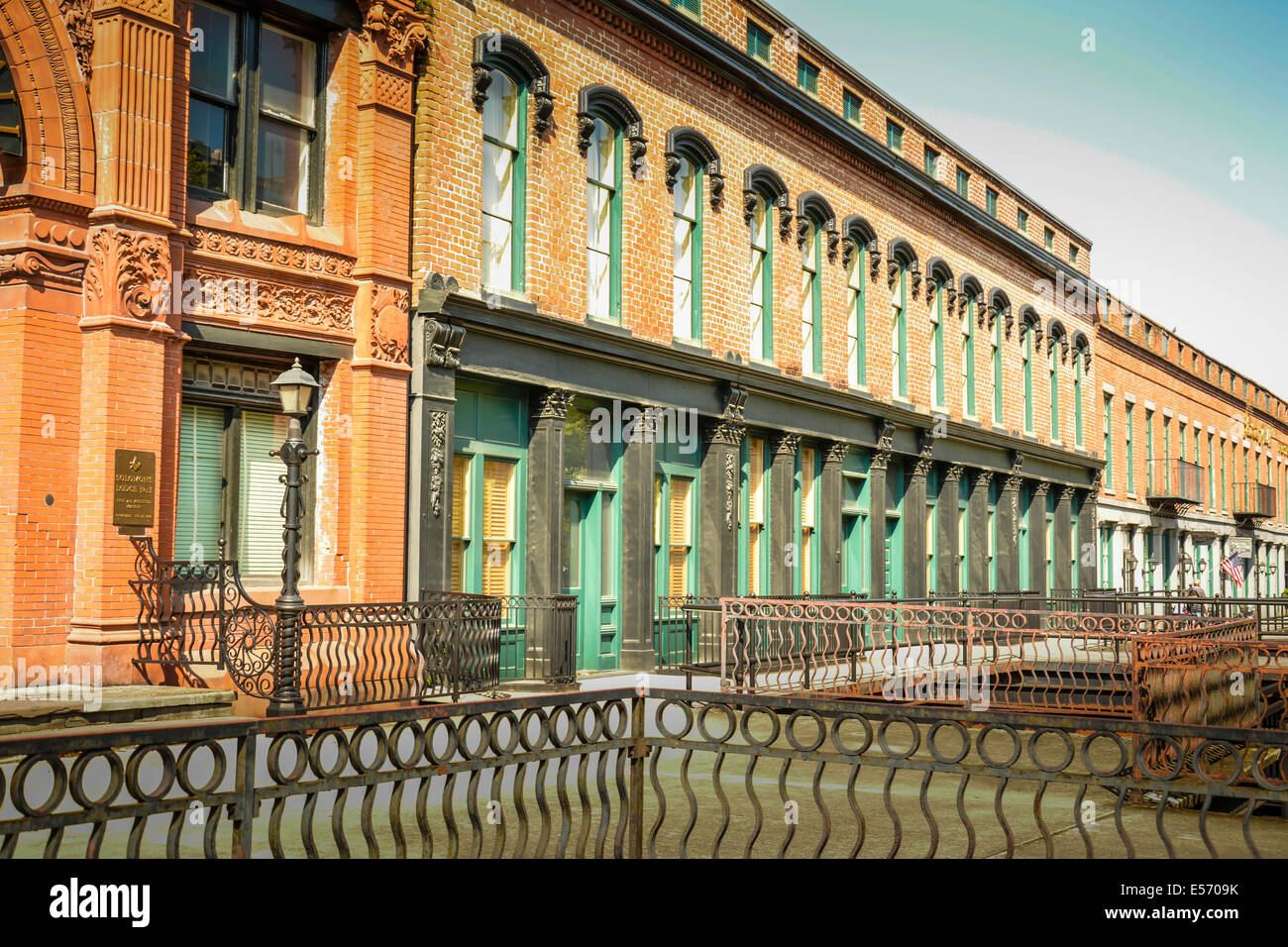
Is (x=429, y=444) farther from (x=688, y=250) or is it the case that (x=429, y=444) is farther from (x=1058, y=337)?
(x=1058, y=337)

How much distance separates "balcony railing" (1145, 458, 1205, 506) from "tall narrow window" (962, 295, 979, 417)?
640 inches

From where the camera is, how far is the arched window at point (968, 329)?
31.2m

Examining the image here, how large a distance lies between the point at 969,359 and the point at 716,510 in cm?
1302

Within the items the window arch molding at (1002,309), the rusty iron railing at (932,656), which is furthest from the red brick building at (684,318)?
the rusty iron railing at (932,656)

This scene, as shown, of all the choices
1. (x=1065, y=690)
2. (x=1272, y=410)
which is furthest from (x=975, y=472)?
(x=1272, y=410)

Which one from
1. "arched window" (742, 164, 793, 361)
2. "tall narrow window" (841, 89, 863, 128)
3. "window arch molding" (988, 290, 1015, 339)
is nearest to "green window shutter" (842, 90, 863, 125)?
"tall narrow window" (841, 89, 863, 128)

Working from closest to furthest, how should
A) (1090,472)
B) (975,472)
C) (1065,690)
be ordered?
(1065,690)
(975,472)
(1090,472)

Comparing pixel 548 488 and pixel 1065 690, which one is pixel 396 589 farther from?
pixel 1065 690

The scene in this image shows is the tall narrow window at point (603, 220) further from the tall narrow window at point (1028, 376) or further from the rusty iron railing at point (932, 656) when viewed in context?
the tall narrow window at point (1028, 376)

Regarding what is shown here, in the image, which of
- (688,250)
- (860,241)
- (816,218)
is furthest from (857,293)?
(688,250)

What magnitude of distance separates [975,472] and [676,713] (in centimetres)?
1835

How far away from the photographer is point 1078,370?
1542 inches

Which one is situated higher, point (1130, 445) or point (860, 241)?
point (860, 241)

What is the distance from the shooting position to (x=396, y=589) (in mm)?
15367
